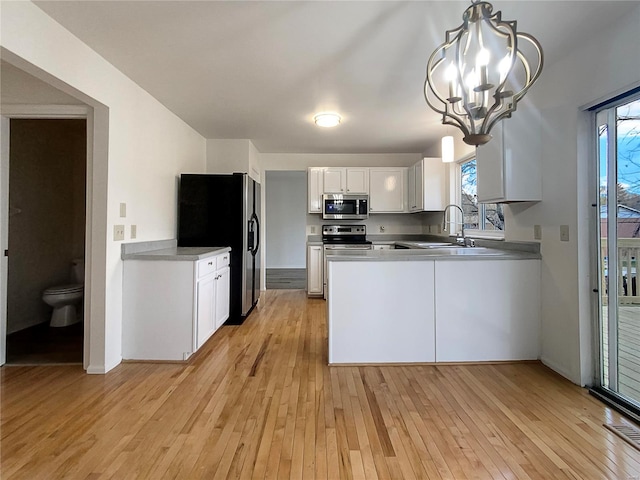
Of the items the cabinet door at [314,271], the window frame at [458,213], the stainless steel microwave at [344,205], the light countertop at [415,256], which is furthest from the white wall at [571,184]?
the cabinet door at [314,271]

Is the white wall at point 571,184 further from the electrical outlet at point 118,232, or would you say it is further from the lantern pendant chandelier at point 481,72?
the electrical outlet at point 118,232

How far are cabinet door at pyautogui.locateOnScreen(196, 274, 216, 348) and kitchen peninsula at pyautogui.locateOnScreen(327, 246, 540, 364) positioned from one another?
3.64ft

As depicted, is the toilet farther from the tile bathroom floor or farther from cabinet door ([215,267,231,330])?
cabinet door ([215,267,231,330])

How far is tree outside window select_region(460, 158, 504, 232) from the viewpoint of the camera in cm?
352

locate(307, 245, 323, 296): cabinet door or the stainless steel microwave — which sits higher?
the stainless steel microwave

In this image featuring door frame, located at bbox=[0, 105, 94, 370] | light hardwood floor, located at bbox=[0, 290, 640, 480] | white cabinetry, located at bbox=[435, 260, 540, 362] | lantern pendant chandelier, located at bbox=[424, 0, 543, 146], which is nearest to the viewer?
lantern pendant chandelier, located at bbox=[424, 0, 543, 146]

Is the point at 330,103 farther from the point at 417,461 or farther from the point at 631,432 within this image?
the point at 631,432

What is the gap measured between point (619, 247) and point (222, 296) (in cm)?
329

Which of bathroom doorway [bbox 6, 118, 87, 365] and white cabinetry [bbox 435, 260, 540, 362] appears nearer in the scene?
white cabinetry [bbox 435, 260, 540, 362]

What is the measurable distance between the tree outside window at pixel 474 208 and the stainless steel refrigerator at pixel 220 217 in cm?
263

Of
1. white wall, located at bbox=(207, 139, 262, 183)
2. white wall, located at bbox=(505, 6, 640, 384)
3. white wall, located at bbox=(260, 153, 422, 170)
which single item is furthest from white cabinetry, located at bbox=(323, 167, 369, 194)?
white wall, located at bbox=(505, 6, 640, 384)

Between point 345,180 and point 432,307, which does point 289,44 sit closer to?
point 432,307

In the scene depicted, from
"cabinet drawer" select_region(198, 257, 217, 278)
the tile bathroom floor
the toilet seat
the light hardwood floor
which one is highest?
"cabinet drawer" select_region(198, 257, 217, 278)

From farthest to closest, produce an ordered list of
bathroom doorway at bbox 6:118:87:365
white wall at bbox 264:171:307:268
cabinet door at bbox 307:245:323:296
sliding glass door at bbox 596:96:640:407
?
white wall at bbox 264:171:307:268 → cabinet door at bbox 307:245:323:296 → bathroom doorway at bbox 6:118:87:365 → sliding glass door at bbox 596:96:640:407
